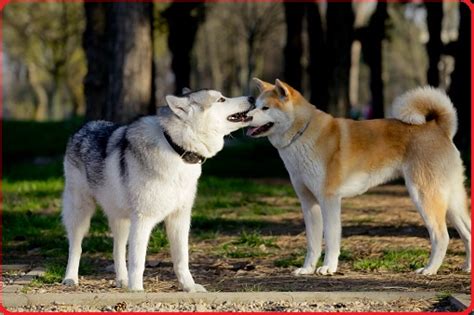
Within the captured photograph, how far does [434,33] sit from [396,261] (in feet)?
40.2

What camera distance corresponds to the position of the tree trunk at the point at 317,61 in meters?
19.5

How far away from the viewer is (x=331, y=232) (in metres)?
7.56

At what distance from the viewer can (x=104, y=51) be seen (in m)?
16.5

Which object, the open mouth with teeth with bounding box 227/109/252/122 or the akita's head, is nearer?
the open mouth with teeth with bounding box 227/109/252/122

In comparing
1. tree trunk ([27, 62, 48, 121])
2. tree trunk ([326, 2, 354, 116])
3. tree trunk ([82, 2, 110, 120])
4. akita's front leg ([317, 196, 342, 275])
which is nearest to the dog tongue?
akita's front leg ([317, 196, 342, 275])

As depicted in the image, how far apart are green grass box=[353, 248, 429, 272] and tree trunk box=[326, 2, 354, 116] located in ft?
32.4

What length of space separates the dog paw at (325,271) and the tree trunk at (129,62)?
573 cm

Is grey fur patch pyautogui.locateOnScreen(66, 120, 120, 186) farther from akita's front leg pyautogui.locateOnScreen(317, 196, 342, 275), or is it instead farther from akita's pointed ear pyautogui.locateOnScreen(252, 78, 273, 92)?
akita's front leg pyautogui.locateOnScreen(317, 196, 342, 275)

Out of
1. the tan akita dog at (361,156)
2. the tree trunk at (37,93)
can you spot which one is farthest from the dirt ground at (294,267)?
the tree trunk at (37,93)

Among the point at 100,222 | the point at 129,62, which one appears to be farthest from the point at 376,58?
the point at 100,222

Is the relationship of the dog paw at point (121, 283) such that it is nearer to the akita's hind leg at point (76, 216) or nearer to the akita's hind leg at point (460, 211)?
the akita's hind leg at point (76, 216)

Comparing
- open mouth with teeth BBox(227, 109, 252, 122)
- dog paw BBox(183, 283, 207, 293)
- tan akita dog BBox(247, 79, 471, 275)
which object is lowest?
dog paw BBox(183, 283, 207, 293)

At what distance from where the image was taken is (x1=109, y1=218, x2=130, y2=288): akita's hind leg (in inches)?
276

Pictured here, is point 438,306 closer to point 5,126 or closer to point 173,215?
point 173,215
